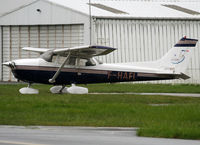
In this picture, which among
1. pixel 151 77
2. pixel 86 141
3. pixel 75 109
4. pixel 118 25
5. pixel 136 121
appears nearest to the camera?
pixel 86 141

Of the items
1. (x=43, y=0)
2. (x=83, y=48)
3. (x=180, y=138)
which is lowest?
(x=180, y=138)

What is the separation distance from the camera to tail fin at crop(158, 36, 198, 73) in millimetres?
20578

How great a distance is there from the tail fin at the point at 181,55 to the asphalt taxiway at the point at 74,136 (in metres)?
9.62

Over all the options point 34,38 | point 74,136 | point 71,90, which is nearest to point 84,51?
point 71,90

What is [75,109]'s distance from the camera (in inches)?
571

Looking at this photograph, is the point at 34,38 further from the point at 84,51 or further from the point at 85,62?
the point at 84,51

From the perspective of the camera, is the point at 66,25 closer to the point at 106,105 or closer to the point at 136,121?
the point at 106,105

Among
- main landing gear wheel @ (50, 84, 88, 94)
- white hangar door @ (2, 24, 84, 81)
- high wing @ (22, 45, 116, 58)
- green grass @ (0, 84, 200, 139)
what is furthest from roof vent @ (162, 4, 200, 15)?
green grass @ (0, 84, 200, 139)

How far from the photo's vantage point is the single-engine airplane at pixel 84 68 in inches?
798

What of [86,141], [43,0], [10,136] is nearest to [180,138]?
[86,141]

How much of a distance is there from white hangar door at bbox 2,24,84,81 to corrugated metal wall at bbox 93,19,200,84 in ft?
6.04

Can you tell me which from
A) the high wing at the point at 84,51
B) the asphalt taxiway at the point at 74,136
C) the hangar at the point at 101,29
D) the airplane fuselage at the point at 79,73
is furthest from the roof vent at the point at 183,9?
the asphalt taxiway at the point at 74,136

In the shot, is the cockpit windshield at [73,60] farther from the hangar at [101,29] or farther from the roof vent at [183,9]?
the roof vent at [183,9]

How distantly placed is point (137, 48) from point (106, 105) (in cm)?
1761
